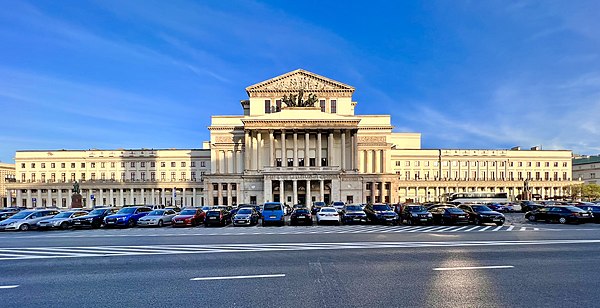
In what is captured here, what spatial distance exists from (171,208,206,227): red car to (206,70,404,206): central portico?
1383 inches

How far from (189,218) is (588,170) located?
11961 centimetres

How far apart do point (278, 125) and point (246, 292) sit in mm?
62156

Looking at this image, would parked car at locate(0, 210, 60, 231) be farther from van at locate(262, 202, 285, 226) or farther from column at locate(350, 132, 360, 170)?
column at locate(350, 132, 360, 170)

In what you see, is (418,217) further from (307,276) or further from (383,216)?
(307,276)

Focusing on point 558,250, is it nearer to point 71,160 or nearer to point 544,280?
point 544,280

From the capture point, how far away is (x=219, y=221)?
94.3ft

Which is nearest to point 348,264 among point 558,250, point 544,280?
point 544,280

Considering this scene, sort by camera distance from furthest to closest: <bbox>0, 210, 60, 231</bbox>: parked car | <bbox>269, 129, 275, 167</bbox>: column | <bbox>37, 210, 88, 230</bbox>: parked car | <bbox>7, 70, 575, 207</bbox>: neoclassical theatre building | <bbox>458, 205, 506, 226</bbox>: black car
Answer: <bbox>269, 129, 275, 167</bbox>: column
<bbox>7, 70, 575, 207</bbox>: neoclassical theatre building
<bbox>458, 205, 506, 226</bbox>: black car
<bbox>37, 210, 88, 230</bbox>: parked car
<bbox>0, 210, 60, 231</bbox>: parked car

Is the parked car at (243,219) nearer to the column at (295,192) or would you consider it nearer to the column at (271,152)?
the column at (295,192)

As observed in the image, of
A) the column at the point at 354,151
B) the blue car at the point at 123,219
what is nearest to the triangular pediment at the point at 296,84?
the column at the point at 354,151

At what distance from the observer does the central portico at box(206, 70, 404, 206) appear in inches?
2709

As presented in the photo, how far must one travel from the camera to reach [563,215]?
29188 mm

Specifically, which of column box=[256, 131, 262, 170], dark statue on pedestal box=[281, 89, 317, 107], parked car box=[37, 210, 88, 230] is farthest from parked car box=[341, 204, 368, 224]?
dark statue on pedestal box=[281, 89, 317, 107]

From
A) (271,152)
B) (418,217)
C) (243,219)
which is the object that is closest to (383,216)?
(418,217)
